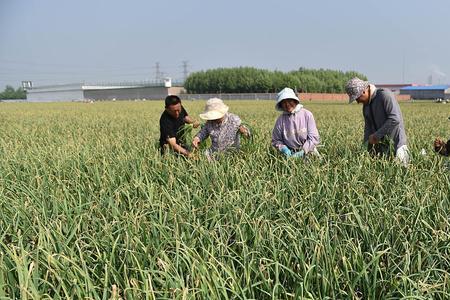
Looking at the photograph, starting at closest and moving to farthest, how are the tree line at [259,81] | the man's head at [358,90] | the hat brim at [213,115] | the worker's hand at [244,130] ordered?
1. the man's head at [358,90]
2. the hat brim at [213,115]
3. the worker's hand at [244,130]
4. the tree line at [259,81]

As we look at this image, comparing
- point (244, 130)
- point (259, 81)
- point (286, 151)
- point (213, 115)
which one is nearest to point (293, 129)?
point (286, 151)

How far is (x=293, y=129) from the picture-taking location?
395 centimetres

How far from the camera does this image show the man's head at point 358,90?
3697 millimetres

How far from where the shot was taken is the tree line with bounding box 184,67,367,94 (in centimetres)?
7862

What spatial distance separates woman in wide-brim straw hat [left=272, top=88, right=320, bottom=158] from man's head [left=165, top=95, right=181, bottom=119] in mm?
1135

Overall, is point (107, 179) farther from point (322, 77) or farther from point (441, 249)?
point (322, 77)

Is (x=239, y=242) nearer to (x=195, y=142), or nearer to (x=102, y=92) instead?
(x=195, y=142)

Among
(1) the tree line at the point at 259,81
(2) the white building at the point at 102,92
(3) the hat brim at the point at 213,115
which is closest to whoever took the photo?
(3) the hat brim at the point at 213,115

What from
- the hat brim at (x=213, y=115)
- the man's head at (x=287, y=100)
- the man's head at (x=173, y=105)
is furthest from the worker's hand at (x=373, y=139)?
the man's head at (x=173, y=105)

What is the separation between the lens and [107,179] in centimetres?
337

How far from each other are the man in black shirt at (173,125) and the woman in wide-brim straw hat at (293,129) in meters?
0.99

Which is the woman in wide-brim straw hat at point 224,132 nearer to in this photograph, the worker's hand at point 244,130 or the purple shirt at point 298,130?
the worker's hand at point 244,130

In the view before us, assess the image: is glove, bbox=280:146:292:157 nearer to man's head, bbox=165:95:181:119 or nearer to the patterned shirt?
the patterned shirt

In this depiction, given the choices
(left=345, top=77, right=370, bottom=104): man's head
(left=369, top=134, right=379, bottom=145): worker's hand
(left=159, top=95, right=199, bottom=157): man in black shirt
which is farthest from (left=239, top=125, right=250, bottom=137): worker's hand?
(left=369, top=134, right=379, bottom=145): worker's hand
